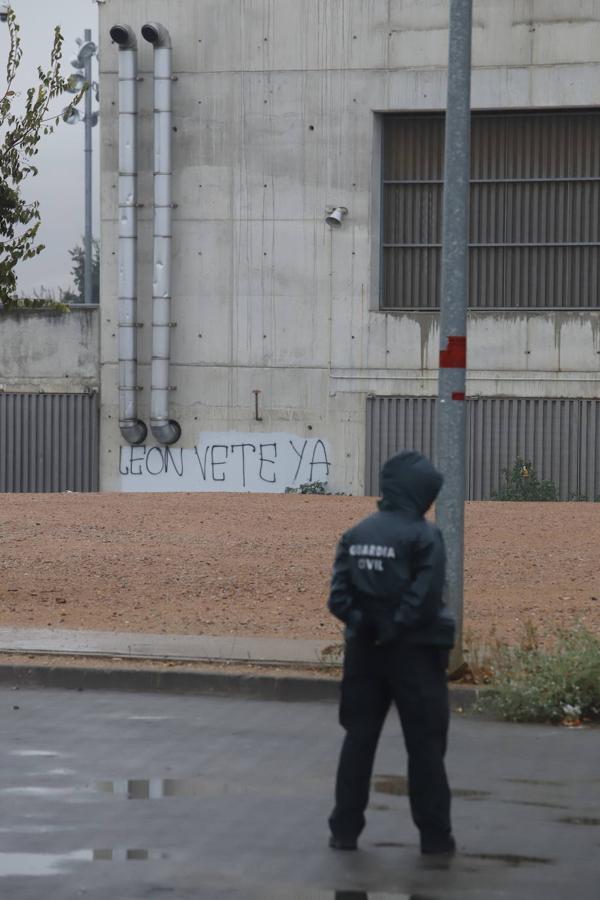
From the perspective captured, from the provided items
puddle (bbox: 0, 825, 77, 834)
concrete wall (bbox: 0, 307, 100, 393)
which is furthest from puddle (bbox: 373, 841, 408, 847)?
concrete wall (bbox: 0, 307, 100, 393)

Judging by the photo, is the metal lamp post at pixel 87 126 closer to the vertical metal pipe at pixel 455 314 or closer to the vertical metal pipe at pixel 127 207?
the vertical metal pipe at pixel 127 207

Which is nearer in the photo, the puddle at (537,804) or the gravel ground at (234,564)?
the puddle at (537,804)

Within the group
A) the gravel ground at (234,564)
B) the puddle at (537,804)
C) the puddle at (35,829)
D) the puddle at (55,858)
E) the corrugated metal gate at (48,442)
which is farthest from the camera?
the corrugated metal gate at (48,442)

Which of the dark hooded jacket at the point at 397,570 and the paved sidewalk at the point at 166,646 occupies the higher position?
the dark hooded jacket at the point at 397,570

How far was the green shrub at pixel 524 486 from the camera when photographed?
97.6 feet

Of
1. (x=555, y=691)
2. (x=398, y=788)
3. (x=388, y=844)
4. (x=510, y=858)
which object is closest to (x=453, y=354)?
(x=555, y=691)

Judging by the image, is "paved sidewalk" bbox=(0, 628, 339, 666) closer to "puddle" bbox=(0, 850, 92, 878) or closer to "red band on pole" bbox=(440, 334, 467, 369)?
"red band on pole" bbox=(440, 334, 467, 369)

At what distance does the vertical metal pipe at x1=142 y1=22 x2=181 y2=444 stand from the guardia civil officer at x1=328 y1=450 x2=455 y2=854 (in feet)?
80.1

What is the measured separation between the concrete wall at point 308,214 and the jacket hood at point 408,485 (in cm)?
2393

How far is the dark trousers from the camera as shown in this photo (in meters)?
6.68

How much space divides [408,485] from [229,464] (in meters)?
24.9

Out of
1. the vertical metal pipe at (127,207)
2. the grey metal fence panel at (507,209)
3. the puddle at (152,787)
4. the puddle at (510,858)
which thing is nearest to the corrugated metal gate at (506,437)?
the grey metal fence panel at (507,209)

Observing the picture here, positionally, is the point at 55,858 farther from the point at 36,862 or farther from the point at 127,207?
the point at 127,207

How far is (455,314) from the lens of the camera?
10938 mm
